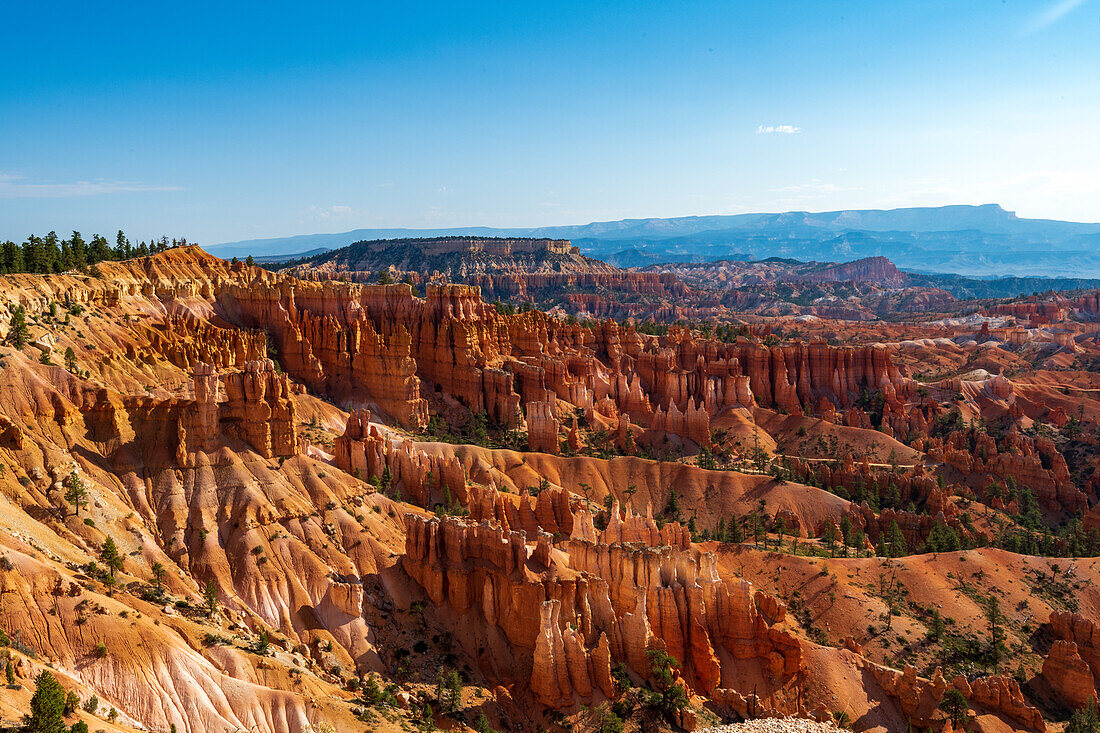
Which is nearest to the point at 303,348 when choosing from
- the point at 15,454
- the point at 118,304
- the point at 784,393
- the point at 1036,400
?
the point at 118,304

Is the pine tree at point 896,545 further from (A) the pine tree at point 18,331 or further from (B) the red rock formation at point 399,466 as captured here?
(A) the pine tree at point 18,331

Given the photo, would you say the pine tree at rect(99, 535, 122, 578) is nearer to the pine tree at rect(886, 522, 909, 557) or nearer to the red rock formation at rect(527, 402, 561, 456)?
the red rock formation at rect(527, 402, 561, 456)

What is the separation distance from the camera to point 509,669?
43.0 meters

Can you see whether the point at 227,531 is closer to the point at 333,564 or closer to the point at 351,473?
the point at 333,564

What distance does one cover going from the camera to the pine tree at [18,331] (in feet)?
169

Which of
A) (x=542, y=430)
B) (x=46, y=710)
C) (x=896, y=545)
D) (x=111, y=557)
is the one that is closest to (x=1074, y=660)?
(x=896, y=545)

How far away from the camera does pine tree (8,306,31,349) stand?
51.6 meters

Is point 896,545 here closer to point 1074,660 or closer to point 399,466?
point 1074,660

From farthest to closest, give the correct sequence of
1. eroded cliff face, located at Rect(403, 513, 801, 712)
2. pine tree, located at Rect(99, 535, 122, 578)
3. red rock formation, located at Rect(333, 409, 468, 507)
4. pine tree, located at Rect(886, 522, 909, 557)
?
pine tree, located at Rect(886, 522, 909, 557), red rock formation, located at Rect(333, 409, 468, 507), eroded cliff face, located at Rect(403, 513, 801, 712), pine tree, located at Rect(99, 535, 122, 578)

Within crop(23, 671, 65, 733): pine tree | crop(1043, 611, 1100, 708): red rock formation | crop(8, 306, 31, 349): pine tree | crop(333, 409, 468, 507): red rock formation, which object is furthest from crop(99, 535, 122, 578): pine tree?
crop(1043, 611, 1100, 708): red rock formation

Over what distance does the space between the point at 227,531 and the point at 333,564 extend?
6.57m

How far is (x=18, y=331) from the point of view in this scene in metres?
52.4

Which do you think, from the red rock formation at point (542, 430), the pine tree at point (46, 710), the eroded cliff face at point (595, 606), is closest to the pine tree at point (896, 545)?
the eroded cliff face at point (595, 606)

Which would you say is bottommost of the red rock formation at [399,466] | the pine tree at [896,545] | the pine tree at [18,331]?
the pine tree at [896,545]
